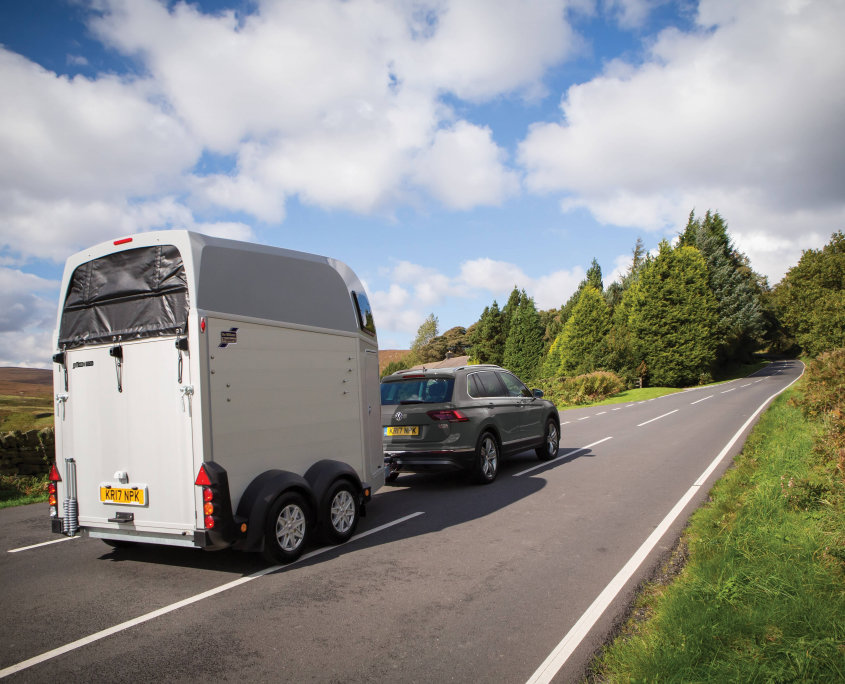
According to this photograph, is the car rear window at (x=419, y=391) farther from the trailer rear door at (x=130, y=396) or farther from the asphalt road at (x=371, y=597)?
the trailer rear door at (x=130, y=396)

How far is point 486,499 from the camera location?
7820 millimetres

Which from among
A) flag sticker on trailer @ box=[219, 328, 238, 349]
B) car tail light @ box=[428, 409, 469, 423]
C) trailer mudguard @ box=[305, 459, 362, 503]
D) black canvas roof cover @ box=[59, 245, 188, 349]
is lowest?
trailer mudguard @ box=[305, 459, 362, 503]

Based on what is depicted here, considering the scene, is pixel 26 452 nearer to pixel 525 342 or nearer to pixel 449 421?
pixel 449 421

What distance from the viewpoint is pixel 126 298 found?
203 inches

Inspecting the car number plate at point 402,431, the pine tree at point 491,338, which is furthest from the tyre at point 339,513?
the pine tree at point 491,338

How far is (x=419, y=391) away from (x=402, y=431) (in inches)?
27.1

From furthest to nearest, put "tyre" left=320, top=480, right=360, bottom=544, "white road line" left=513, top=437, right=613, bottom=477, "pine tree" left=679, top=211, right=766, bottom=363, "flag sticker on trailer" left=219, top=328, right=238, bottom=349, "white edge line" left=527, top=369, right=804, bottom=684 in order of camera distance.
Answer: "pine tree" left=679, top=211, right=766, bottom=363 → "white road line" left=513, top=437, right=613, bottom=477 → "tyre" left=320, top=480, right=360, bottom=544 → "flag sticker on trailer" left=219, top=328, right=238, bottom=349 → "white edge line" left=527, top=369, right=804, bottom=684

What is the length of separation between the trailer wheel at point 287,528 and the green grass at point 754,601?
9.74ft

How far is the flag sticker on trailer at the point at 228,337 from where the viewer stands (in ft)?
16.1

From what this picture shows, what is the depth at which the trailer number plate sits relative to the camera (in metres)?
4.96

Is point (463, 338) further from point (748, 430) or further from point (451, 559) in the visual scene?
point (451, 559)

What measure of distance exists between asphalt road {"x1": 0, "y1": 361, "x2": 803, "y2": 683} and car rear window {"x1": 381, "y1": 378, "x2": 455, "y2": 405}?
5.15 ft

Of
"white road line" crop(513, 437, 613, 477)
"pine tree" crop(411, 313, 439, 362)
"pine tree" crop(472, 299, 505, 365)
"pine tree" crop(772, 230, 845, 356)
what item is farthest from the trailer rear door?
"pine tree" crop(411, 313, 439, 362)

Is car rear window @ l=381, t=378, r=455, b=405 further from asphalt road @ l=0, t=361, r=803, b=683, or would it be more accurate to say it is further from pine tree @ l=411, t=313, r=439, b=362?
pine tree @ l=411, t=313, r=439, b=362
